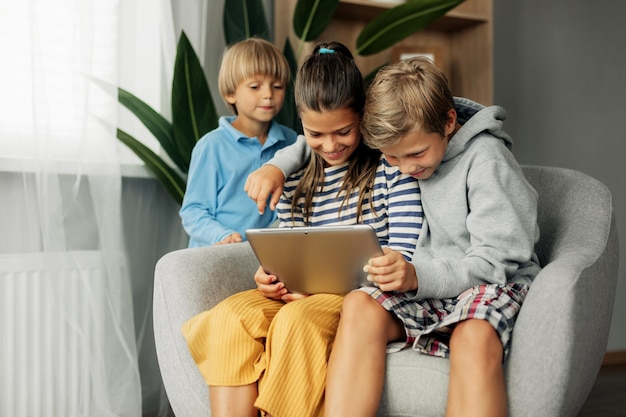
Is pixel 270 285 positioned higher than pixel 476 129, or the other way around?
pixel 476 129

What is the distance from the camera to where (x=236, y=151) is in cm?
190

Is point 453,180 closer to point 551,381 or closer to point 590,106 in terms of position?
point 551,381

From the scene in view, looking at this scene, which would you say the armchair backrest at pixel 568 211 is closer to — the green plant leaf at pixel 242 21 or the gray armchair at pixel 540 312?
the gray armchair at pixel 540 312

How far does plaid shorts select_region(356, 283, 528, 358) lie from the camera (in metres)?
1.11

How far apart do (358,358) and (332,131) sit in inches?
17.9

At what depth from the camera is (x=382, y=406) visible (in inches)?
45.9

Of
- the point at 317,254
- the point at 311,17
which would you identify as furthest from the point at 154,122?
the point at 317,254

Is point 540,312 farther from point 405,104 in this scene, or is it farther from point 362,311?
point 405,104

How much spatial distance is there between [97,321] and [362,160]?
0.89 metres

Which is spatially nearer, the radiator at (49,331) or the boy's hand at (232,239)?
the boy's hand at (232,239)

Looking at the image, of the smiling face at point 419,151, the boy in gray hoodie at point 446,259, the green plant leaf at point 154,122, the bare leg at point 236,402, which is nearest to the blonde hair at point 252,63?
Answer: the green plant leaf at point 154,122

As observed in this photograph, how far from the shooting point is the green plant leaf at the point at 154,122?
6.35 feet

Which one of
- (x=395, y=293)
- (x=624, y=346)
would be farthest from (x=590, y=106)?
(x=395, y=293)

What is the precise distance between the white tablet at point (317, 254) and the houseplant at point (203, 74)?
78cm
